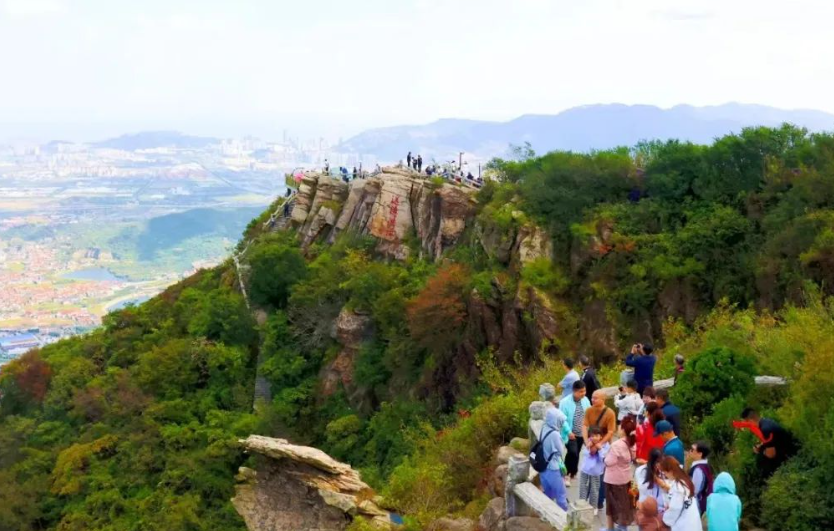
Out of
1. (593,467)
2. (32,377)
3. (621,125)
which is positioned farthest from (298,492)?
(621,125)

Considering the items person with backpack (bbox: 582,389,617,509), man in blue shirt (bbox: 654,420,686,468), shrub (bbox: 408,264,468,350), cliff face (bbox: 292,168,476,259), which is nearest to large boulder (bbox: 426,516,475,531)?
person with backpack (bbox: 582,389,617,509)

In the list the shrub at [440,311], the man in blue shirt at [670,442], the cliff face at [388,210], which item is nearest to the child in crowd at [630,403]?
the man in blue shirt at [670,442]

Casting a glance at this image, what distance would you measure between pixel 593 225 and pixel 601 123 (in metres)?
170

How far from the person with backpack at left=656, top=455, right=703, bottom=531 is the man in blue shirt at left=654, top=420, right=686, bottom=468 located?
0.63 metres

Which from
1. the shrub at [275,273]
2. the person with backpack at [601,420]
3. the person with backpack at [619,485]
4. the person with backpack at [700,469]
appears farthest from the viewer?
the shrub at [275,273]

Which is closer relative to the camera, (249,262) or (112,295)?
(249,262)

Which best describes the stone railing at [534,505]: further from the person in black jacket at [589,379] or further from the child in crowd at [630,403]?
the person in black jacket at [589,379]

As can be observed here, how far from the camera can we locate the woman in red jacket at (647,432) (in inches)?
301

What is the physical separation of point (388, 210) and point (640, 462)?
669 inches

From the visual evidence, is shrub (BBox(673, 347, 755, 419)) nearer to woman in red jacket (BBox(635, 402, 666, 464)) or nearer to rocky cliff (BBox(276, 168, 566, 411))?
woman in red jacket (BBox(635, 402, 666, 464))

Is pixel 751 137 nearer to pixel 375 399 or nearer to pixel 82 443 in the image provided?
pixel 375 399

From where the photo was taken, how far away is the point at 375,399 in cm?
2028

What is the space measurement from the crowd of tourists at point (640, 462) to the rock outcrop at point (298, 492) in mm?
5894

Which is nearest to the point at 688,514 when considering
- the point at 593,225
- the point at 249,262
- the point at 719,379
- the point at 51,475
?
the point at 719,379
